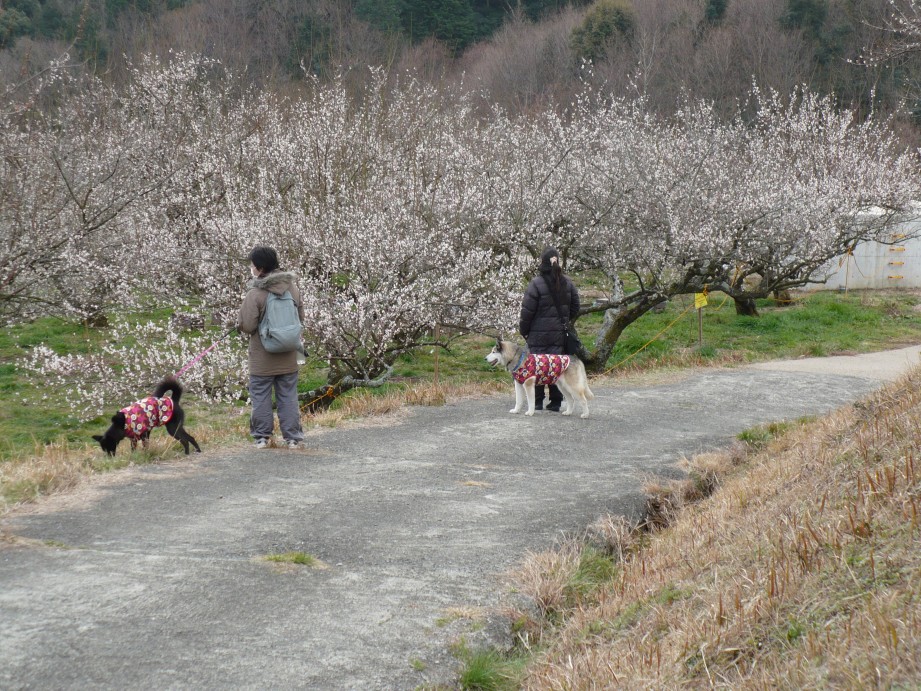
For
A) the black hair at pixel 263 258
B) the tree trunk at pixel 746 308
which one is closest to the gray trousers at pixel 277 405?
the black hair at pixel 263 258

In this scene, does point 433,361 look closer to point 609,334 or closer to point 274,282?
point 609,334

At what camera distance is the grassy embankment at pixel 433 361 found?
8.29m

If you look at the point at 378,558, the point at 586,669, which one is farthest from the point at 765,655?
the point at 378,558

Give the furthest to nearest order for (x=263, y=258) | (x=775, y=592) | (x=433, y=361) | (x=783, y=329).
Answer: (x=783, y=329) → (x=433, y=361) → (x=263, y=258) → (x=775, y=592)

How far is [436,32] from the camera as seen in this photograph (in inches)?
1975

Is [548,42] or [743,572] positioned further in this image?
[548,42]

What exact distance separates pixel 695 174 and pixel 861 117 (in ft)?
65.5

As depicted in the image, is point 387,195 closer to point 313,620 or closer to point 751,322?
point 751,322

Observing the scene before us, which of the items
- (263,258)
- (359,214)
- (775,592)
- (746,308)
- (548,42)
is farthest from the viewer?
(548,42)

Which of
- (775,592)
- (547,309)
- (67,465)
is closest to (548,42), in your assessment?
(547,309)

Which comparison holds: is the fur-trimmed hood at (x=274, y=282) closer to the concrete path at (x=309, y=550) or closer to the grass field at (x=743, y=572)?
the concrete path at (x=309, y=550)

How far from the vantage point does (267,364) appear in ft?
28.1

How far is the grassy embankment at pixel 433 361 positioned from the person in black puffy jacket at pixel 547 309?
59.7 inches

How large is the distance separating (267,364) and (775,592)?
18.4 ft
